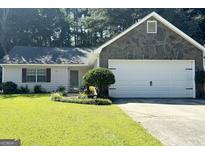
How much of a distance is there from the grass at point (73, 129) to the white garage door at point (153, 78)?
26.5 feet

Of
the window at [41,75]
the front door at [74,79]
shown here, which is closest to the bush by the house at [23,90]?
the window at [41,75]

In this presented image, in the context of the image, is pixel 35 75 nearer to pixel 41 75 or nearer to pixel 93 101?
pixel 41 75

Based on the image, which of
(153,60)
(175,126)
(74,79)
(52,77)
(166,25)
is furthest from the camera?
(74,79)

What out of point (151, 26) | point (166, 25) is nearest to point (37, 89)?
point (151, 26)

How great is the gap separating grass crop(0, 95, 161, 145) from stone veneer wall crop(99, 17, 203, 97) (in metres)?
8.40

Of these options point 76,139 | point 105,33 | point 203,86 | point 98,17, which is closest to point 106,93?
point 203,86

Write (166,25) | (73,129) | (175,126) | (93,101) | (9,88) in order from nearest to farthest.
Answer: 1. (73,129)
2. (175,126)
3. (93,101)
4. (166,25)
5. (9,88)

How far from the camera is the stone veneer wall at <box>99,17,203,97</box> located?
2114cm

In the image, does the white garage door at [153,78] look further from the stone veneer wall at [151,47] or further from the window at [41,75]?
the window at [41,75]

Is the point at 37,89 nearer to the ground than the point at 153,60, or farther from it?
nearer to the ground

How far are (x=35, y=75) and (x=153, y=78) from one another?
441 inches

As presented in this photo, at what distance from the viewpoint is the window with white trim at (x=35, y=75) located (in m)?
28.3

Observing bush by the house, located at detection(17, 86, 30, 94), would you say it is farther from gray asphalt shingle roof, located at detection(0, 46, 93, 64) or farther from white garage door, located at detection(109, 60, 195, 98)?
white garage door, located at detection(109, 60, 195, 98)

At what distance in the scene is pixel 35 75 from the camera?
28438mm
